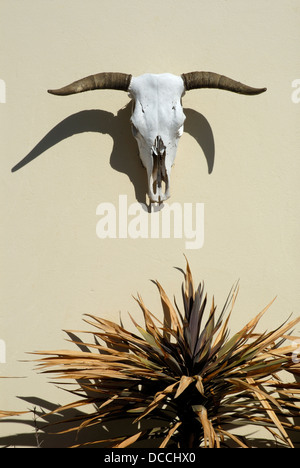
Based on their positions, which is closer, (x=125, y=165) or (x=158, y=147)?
(x=158, y=147)

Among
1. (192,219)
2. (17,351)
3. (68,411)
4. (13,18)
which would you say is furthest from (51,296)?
(13,18)

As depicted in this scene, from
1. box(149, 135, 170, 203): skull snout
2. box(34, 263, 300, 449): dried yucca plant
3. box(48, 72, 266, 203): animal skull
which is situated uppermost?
box(48, 72, 266, 203): animal skull

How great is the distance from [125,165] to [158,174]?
0.26 meters

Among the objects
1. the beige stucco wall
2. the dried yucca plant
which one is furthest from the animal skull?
the dried yucca plant

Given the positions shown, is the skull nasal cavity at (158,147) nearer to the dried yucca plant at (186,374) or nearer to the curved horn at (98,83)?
the curved horn at (98,83)

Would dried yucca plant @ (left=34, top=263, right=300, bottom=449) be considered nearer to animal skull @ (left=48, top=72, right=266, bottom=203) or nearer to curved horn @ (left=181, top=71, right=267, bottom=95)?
animal skull @ (left=48, top=72, right=266, bottom=203)

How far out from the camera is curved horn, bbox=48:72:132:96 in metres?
4.01

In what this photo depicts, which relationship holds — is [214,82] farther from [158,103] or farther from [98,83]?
[98,83]

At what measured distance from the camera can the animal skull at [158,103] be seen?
4094 mm

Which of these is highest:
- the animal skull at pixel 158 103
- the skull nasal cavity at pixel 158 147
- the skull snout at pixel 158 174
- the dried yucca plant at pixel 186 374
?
the animal skull at pixel 158 103

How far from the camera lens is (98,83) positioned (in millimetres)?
4074

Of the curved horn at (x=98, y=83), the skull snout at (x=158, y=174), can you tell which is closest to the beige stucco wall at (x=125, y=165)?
the skull snout at (x=158, y=174)

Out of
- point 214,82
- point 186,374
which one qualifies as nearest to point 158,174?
point 214,82
